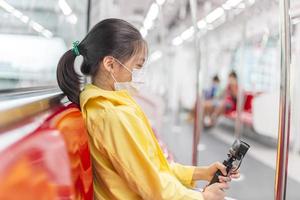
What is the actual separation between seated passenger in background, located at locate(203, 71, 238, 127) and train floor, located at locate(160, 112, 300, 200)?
289 mm

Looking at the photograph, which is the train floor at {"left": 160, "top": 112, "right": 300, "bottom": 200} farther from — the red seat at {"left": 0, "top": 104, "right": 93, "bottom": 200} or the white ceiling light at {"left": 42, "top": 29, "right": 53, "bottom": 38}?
the white ceiling light at {"left": 42, "top": 29, "right": 53, "bottom": 38}

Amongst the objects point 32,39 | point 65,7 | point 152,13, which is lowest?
point 32,39

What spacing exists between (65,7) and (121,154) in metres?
2.07

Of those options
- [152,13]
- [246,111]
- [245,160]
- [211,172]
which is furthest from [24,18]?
[246,111]

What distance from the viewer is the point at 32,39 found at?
2.15 m

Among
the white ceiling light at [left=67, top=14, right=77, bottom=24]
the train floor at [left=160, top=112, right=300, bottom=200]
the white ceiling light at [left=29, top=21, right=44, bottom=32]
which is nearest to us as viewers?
the white ceiling light at [left=29, top=21, right=44, bottom=32]

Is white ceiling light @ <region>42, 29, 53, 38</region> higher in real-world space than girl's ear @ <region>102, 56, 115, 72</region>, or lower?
higher

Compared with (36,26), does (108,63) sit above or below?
below

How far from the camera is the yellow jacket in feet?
3.74

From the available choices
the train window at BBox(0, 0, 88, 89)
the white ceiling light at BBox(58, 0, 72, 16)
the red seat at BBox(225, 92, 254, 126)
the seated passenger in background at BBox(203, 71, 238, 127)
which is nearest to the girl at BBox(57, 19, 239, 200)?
the train window at BBox(0, 0, 88, 89)

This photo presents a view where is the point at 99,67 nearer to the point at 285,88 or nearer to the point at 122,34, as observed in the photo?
the point at 122,34

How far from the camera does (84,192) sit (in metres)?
1.08

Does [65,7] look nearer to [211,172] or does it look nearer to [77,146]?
[211,172]

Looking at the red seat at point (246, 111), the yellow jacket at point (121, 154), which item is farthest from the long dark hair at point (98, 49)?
the red seat at point (246, 111)
